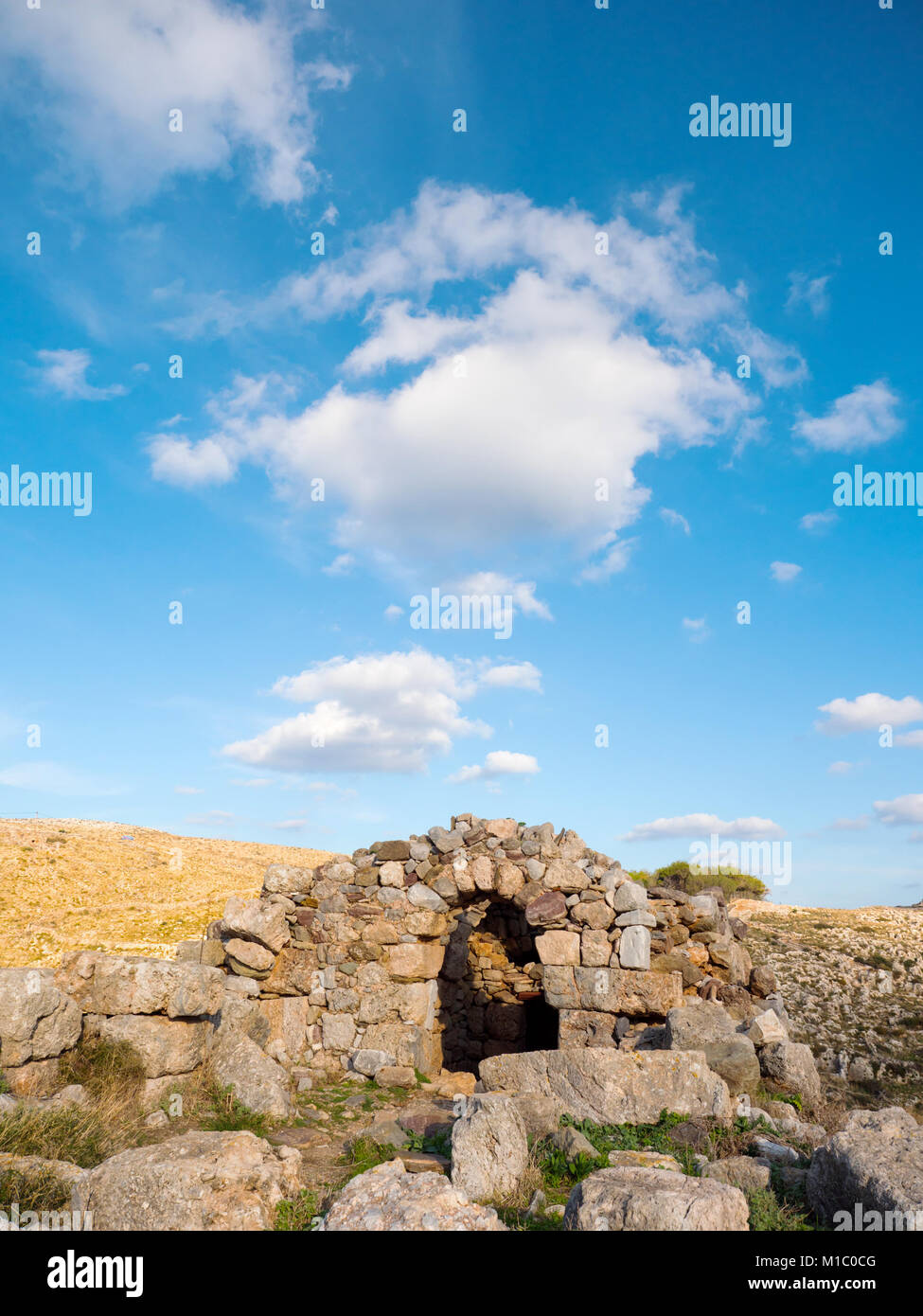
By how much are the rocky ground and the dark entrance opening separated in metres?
4.85

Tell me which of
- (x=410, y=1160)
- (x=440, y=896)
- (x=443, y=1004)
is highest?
(x=440, y=896)

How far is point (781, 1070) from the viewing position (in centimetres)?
774

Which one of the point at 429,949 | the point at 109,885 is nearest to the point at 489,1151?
the point at 429,949

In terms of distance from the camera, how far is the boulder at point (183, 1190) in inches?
172

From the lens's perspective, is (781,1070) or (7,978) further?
(781,1070)

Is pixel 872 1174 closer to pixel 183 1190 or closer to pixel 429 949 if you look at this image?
pixel 183 1190

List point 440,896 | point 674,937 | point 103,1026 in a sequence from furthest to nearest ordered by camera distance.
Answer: point 440,896 → point 674,937 → point 103,1026

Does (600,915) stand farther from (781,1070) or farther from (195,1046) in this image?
(195,1046)

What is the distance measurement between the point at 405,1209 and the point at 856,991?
17797 mm

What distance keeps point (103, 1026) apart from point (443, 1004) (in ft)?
23.0

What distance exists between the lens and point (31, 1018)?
640 centimetres

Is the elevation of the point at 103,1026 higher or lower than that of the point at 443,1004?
higher
